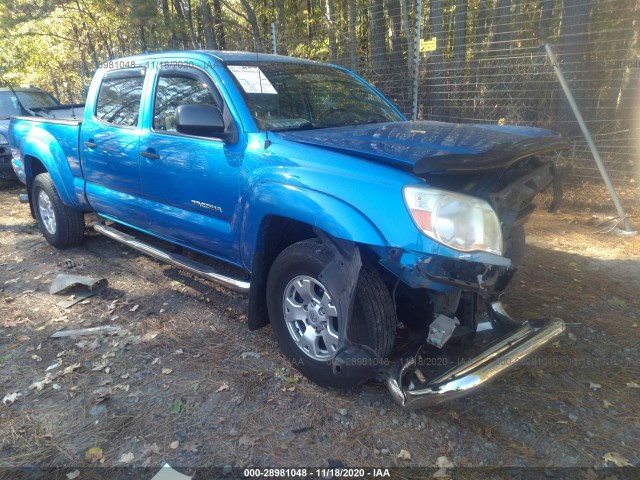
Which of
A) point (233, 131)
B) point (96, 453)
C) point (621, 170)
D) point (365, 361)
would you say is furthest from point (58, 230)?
point (621, 170)

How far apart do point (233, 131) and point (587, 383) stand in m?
2.76

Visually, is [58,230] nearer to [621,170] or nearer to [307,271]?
[307,271]

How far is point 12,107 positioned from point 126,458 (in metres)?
9.40

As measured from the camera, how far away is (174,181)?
3.58m

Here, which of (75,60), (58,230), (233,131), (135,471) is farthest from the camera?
(75,60)

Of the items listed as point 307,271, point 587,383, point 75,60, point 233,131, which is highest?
point 75,60

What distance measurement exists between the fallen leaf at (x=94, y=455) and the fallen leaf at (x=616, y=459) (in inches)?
101

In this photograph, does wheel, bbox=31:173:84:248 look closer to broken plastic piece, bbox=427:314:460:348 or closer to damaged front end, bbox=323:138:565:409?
damaged front end, bbox=323:138:565:409

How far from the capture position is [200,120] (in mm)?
3033

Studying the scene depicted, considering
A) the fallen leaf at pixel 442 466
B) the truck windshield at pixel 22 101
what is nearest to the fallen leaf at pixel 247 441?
the fallen leaf at pixel 442 466

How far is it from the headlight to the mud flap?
1.23ft

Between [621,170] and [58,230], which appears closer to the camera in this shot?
[58,230]

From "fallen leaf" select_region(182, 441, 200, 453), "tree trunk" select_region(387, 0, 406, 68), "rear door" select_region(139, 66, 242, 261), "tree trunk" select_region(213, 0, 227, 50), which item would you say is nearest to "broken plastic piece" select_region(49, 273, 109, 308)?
"rear door" select_region(139, 66, 242, 261)

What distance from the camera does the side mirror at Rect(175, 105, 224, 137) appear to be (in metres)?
3.00
